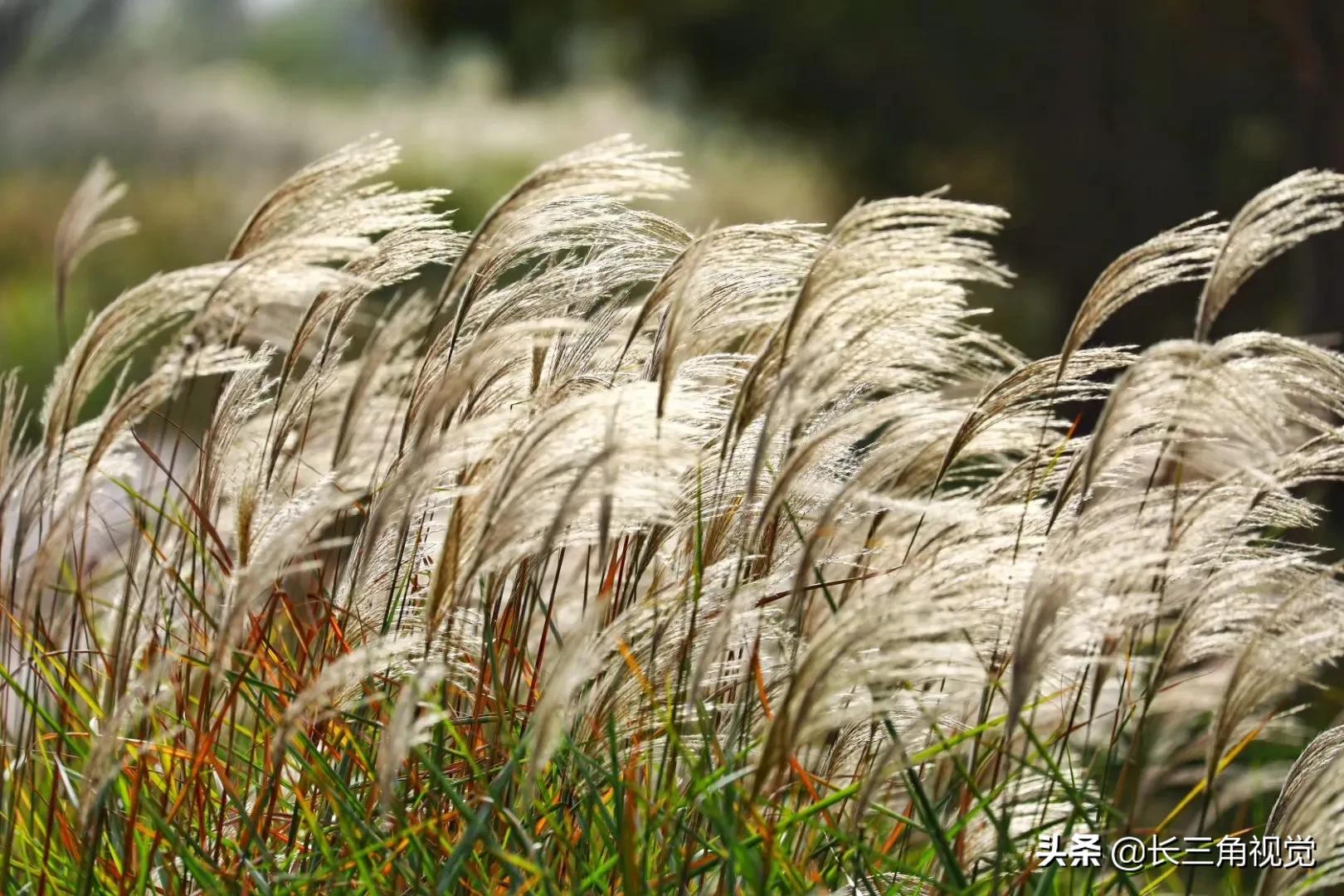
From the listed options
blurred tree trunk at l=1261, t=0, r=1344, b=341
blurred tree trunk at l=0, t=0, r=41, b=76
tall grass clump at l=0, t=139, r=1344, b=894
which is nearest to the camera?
tall grass clump at l=0, t=139, r=1344, b=894

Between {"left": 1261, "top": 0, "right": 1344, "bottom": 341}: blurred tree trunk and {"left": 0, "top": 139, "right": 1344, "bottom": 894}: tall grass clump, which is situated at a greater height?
{"left": 1261, "top": 0, "right": 1344, "bottom": 341}: blurred tree trunk

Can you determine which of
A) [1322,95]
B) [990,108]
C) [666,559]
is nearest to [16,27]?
[990,108]

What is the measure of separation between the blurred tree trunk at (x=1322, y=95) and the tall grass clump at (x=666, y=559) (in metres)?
5.73

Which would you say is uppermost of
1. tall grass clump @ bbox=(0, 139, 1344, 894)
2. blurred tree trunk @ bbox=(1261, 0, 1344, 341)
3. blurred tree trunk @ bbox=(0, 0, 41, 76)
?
blurred tree trunk @ bbox=(0, 0, 41, 76)

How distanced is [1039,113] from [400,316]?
27.2 feet

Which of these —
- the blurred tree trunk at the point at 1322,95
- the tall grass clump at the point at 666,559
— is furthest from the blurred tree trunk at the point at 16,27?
the tall grass clump at the point at 666,559

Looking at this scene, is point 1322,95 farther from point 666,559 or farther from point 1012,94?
point 666,559

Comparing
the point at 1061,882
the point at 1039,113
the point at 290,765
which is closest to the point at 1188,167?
the point at 1039,113

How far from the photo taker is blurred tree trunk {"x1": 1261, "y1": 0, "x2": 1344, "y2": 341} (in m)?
7.06

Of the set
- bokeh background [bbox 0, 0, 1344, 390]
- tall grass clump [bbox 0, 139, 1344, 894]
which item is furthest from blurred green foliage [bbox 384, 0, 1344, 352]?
tall grass clump [bbox 0, 139, 1344, 894]

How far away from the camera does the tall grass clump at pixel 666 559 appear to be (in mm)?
1599

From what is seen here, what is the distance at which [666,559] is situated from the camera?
2.11 meters

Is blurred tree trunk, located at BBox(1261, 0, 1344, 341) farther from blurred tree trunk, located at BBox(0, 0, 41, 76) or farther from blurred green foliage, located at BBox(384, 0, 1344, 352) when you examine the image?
blurred tree trunk, located at BBox(0, 0, 41, 76)

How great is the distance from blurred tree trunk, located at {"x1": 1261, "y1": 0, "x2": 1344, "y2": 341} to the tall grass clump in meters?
5.73
